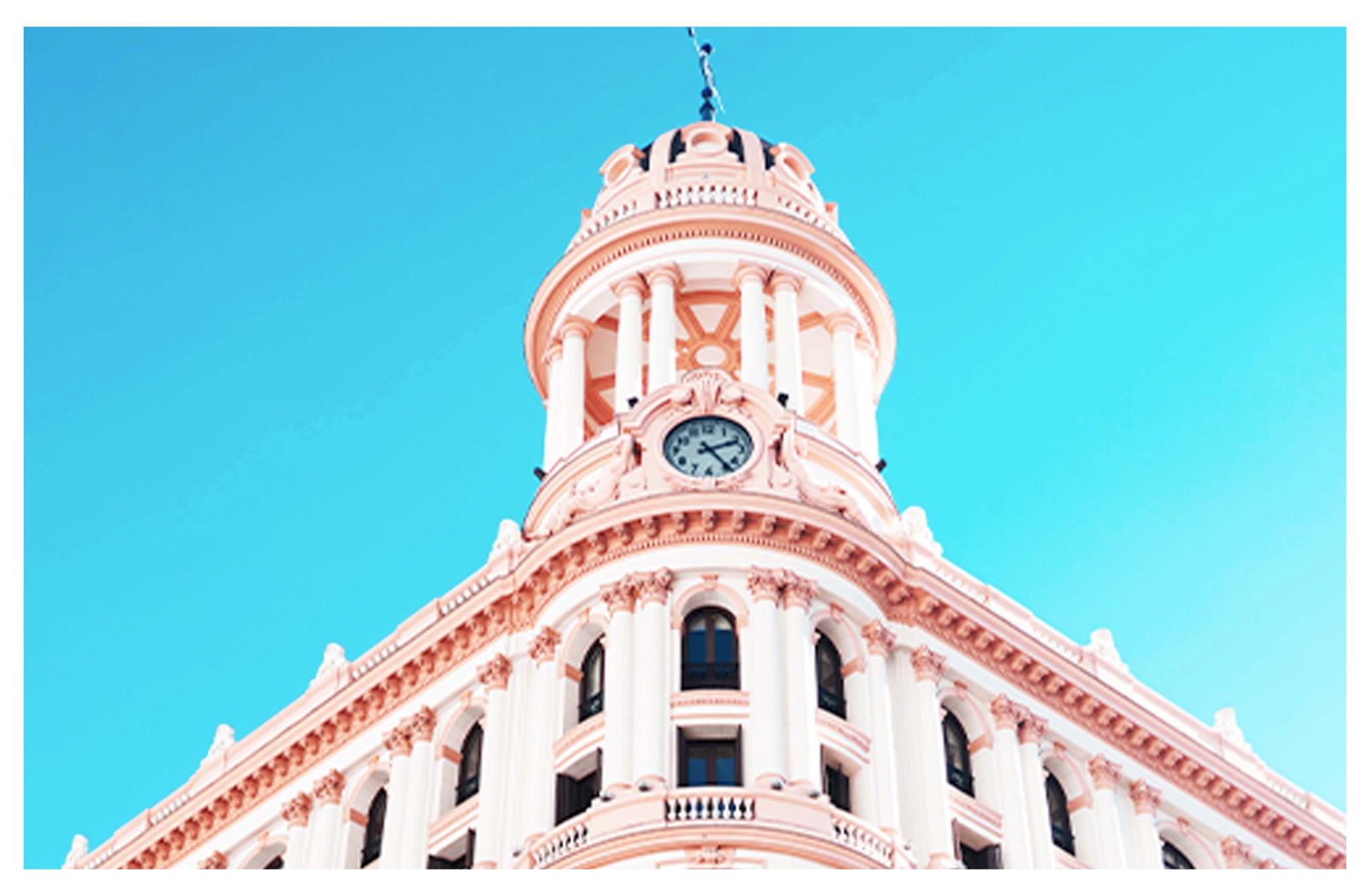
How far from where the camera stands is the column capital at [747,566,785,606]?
4156cm

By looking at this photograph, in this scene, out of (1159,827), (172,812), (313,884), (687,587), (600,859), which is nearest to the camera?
(313,884)

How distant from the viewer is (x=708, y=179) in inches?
2179

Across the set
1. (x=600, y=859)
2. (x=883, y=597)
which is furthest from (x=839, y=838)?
(x=883, y=597)

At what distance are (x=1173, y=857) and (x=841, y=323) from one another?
15479 mm

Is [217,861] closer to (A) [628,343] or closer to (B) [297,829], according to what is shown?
(B) [297,829]

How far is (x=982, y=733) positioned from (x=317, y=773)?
14.9m

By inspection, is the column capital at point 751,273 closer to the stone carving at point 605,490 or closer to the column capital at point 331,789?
the stone carving at point 605,490

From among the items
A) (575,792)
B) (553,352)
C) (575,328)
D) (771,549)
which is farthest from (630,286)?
(575,792)

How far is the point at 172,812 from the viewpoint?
165 feet

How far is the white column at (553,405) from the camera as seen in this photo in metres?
51.0

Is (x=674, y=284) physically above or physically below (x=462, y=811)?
above

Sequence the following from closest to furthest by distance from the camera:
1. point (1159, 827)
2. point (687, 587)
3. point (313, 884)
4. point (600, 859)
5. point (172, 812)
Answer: point (313, 884)
point (600, 859)
point (687, 587)
point (1159, 827)
point (172, 812)

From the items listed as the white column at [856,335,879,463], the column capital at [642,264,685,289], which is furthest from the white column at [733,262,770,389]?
the white column at [856,335,879,463]

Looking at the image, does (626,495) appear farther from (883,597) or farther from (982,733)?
(982,733)
